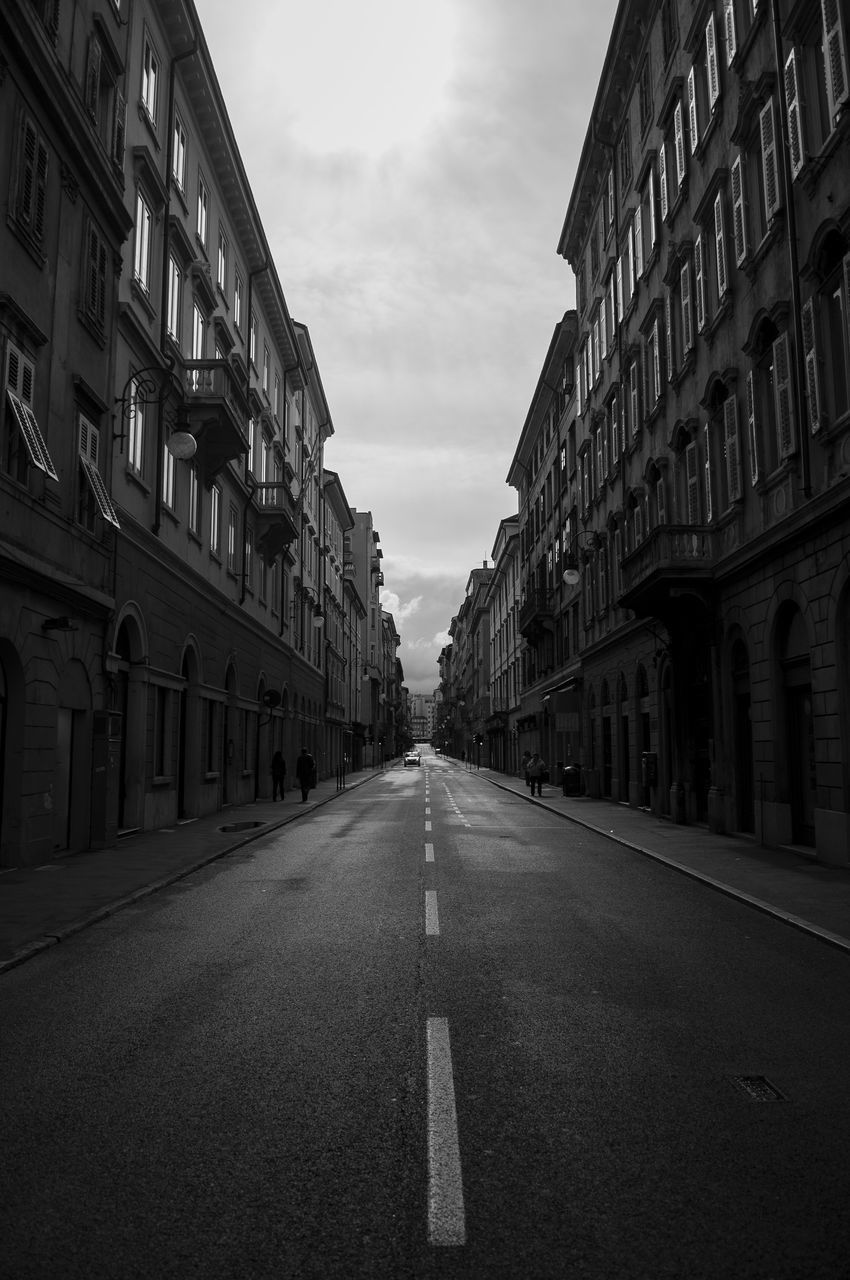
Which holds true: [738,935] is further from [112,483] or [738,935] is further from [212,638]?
[212,638]

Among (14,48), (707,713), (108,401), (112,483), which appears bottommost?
(707,713)

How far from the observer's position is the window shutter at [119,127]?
728 inches

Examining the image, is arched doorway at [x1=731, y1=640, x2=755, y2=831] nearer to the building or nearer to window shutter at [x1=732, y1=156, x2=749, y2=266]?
window shutter at [x1=732, y1=156, x2=749, y2=266]

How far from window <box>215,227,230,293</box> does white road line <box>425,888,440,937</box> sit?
21087 mm

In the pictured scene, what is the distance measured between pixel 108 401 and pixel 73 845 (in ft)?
25.3

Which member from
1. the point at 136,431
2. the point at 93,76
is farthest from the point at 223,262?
the point at 93,76

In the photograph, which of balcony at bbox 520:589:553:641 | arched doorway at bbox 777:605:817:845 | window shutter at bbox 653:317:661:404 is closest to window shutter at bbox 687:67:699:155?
window shutter at bbox 653:317:661:404

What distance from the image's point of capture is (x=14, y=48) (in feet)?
44.8

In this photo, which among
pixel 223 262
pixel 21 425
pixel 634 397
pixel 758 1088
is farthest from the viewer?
pixel 223 262

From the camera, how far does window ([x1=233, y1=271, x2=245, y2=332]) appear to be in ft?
101

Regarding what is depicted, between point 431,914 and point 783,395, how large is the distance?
1065cm

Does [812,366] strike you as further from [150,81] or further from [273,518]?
[273,518]

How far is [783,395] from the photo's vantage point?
16.6 m

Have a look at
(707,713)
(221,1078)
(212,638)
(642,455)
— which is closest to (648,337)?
(642,455)
